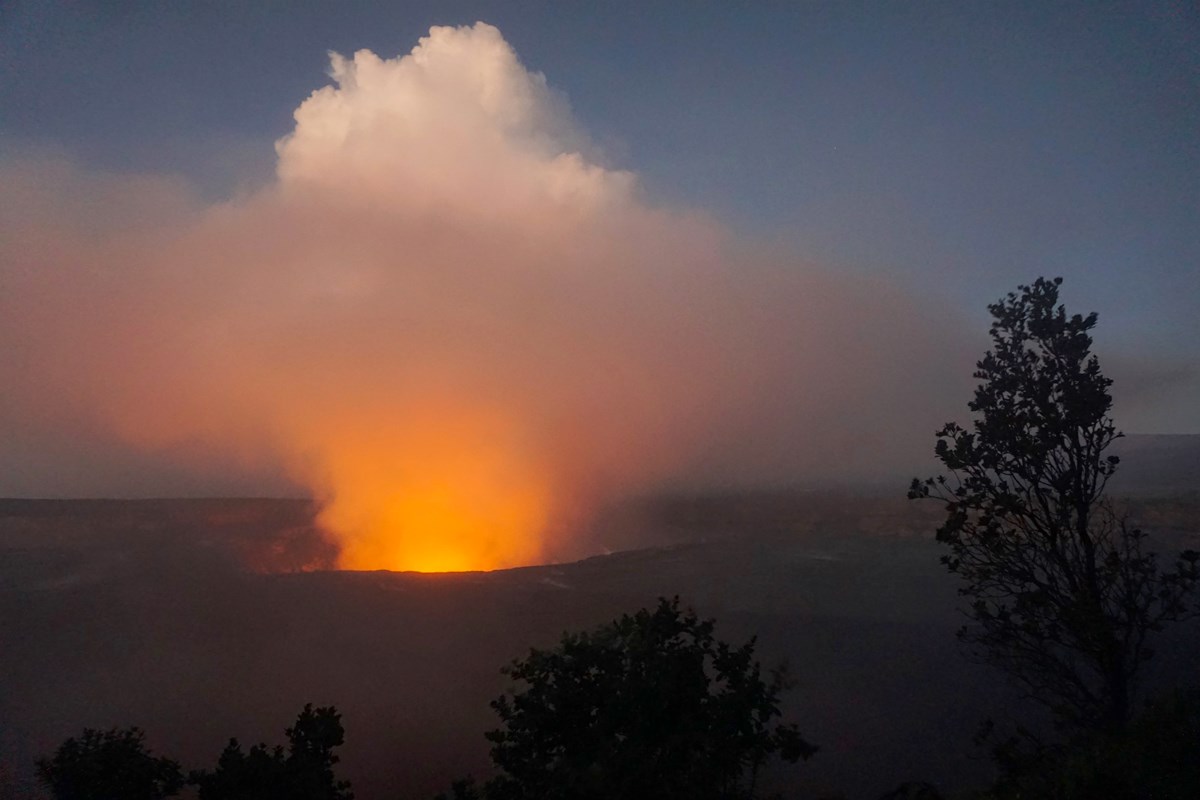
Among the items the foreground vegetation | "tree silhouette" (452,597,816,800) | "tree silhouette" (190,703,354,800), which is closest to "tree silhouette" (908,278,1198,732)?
the foreground vegetation

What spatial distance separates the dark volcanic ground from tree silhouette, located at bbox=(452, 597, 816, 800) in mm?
16593

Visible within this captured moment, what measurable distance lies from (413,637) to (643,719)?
33.1 meters

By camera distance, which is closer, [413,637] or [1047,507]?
[1047,507]

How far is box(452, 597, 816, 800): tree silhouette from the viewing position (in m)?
8.96

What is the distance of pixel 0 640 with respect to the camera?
3750 centimetres

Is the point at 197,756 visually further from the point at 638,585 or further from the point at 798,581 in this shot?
the point at 798,581

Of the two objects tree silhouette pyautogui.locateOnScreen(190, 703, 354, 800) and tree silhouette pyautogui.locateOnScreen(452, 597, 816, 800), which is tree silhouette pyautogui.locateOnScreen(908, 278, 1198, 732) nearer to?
tree silhouette pyautogui.locateOnScreen(452, 597, 816, 800)

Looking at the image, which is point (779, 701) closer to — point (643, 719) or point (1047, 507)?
point (643, 719)

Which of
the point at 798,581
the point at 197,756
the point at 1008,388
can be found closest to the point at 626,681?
the point at 1008,388

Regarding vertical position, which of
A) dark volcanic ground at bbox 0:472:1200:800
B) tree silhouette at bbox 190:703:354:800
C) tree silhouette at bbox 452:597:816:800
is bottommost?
dark volcanic ground at bbox 0:472:1200:800

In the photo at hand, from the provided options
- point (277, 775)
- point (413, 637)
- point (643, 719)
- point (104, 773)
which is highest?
point (643, 719)

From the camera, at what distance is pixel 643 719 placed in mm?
9297

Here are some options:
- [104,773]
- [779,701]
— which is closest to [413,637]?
[104,773]

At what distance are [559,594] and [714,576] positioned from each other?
507 inches
